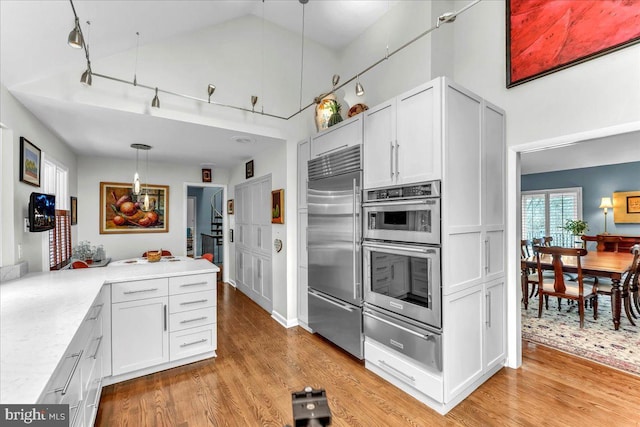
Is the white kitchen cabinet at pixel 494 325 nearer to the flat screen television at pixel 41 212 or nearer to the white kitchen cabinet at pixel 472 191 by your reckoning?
the white kitchen cabinet at pixel 472 191

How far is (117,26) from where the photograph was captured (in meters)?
2.14

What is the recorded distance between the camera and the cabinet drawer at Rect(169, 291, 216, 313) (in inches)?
105

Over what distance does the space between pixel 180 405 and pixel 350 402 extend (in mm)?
1271

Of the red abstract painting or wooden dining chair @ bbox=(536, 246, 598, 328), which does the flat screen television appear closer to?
the red abstract painting

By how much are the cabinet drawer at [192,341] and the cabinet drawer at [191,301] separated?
0.69 ft

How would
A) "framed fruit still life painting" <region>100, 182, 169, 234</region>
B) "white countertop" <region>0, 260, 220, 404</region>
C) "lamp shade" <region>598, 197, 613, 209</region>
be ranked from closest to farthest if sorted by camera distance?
"white countertop" <region>0, 260, 220, 404</region>, "lamp shade" <region>598, 197, 613, 209</region>, "framed fruit still life painting" <region>100, 182, 169, 234</region>

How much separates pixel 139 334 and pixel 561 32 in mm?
4264

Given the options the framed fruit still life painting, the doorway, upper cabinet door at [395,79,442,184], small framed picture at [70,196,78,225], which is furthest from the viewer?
the doorway

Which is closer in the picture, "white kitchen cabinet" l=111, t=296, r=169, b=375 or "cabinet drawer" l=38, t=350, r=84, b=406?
"cabinet drawer" l=38, t=350, r=84, b=406

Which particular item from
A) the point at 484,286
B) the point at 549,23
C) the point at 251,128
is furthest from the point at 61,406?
the point at 549,23

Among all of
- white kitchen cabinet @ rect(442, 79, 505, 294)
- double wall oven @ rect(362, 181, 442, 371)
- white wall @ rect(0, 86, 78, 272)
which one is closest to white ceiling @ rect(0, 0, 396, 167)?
white wall @ rect(0, 86, 78, 272)

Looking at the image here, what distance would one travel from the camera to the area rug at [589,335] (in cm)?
273

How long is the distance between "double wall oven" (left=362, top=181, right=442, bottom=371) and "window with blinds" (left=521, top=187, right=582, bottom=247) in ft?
9.82

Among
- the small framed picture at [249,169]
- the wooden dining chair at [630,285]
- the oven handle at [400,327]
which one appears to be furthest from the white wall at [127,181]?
the wooden dining chair at [630,285]
